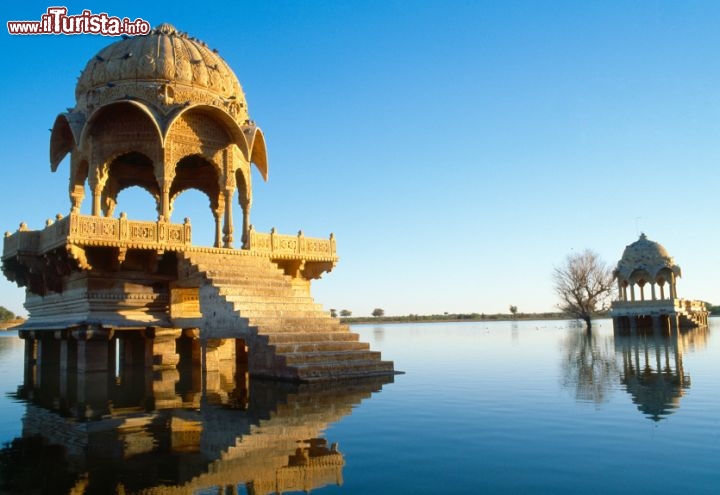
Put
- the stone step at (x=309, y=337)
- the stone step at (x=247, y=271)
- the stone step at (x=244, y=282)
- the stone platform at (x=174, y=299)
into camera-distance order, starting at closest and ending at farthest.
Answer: the stone step at (x=309, y=337) → the stone platform at (x=174, y=299) → the stone step at (x=244, y=282) → the stone step at (x=247, y=271)

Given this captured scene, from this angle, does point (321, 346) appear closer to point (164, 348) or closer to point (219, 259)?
point (219, 259)

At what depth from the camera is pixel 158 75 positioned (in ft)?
72.1

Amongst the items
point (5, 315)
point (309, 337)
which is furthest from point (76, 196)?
point (5, 315)

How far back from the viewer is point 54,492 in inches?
241

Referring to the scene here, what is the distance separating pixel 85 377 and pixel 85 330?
1400mm

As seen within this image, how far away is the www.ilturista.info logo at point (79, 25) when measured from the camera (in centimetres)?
1991

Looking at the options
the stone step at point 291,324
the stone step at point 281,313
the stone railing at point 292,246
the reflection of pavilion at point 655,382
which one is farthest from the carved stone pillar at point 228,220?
the reflection of pavilion at point 655,382

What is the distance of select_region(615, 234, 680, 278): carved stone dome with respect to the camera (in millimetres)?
51219

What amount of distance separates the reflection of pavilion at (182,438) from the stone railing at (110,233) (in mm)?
4635

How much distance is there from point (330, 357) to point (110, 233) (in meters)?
7.93

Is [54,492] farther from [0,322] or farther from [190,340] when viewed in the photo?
[0,322]

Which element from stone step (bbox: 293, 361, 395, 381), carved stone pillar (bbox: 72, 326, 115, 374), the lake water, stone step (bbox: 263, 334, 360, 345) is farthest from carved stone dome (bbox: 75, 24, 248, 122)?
stone step (bbox: 293, 361, 395, 381)

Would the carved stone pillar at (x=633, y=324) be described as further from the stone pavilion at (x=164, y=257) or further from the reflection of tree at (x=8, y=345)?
the reflection of tree at (x=8, y=345)

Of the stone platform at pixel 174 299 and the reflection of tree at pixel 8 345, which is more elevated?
the stone platform at pixel 174 299
